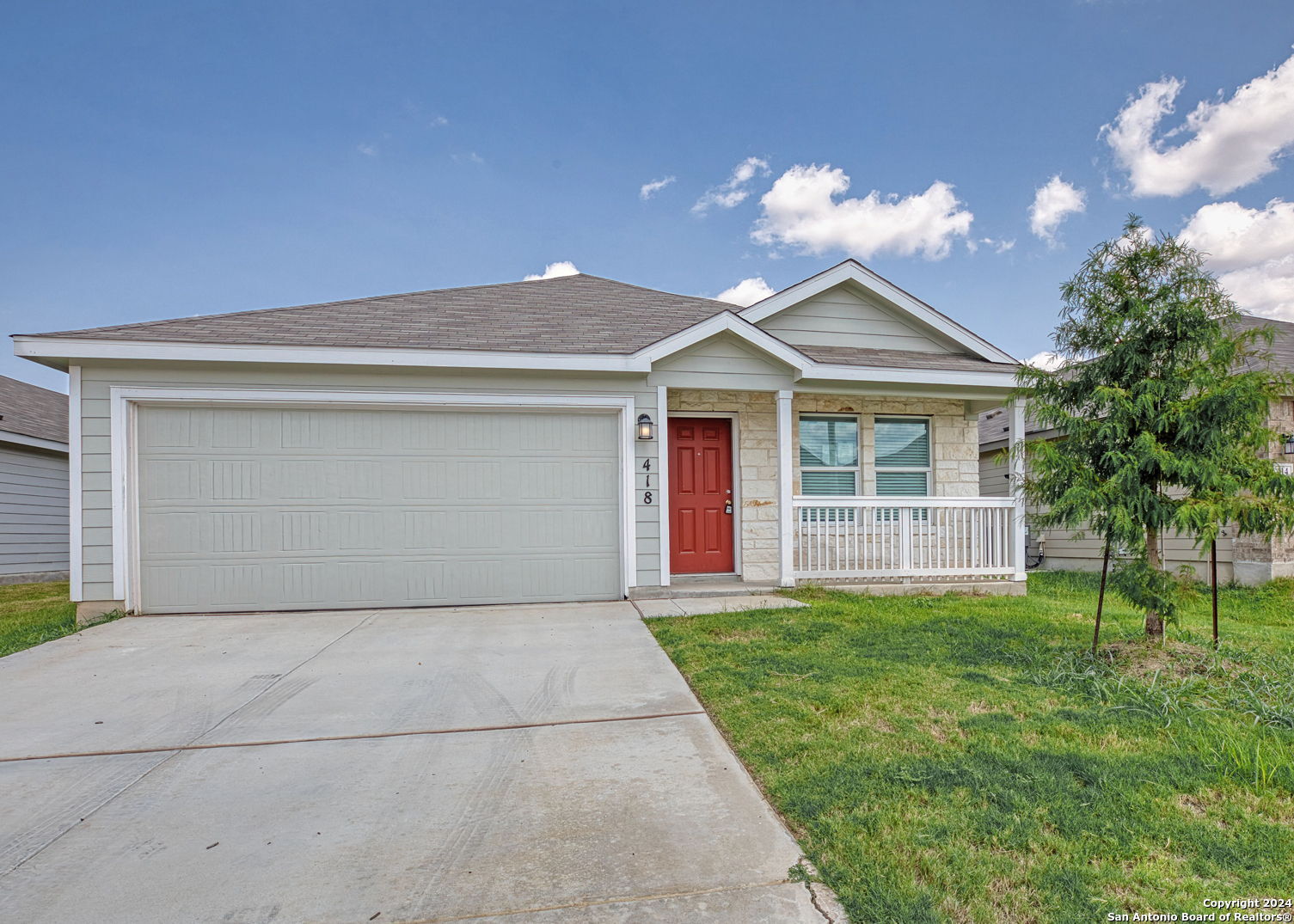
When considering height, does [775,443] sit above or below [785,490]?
above

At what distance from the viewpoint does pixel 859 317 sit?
8.19 m

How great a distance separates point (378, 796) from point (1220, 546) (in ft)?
36.9

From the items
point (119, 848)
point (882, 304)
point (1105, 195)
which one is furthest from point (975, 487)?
point (1105, 195)

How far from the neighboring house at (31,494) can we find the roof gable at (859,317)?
13009mm

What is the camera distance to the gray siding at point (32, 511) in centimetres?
1040

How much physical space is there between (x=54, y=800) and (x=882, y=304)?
8.84 m

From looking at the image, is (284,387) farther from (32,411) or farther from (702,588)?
(32,411)

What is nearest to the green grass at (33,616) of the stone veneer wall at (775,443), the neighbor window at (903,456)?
the stone veneer wall at (775,443)

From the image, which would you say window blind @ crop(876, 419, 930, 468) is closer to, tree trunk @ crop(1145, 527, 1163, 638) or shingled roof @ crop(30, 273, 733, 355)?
shingled roof @ crop(30, 273, 733, 355)

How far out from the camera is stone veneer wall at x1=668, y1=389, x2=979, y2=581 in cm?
716

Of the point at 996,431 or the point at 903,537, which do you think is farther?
the point at 996,431

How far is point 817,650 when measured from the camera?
171 inches

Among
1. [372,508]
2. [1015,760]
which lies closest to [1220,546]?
[1015,760]

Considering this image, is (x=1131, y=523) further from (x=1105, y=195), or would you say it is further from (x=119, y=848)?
(x=1105, y=195)
